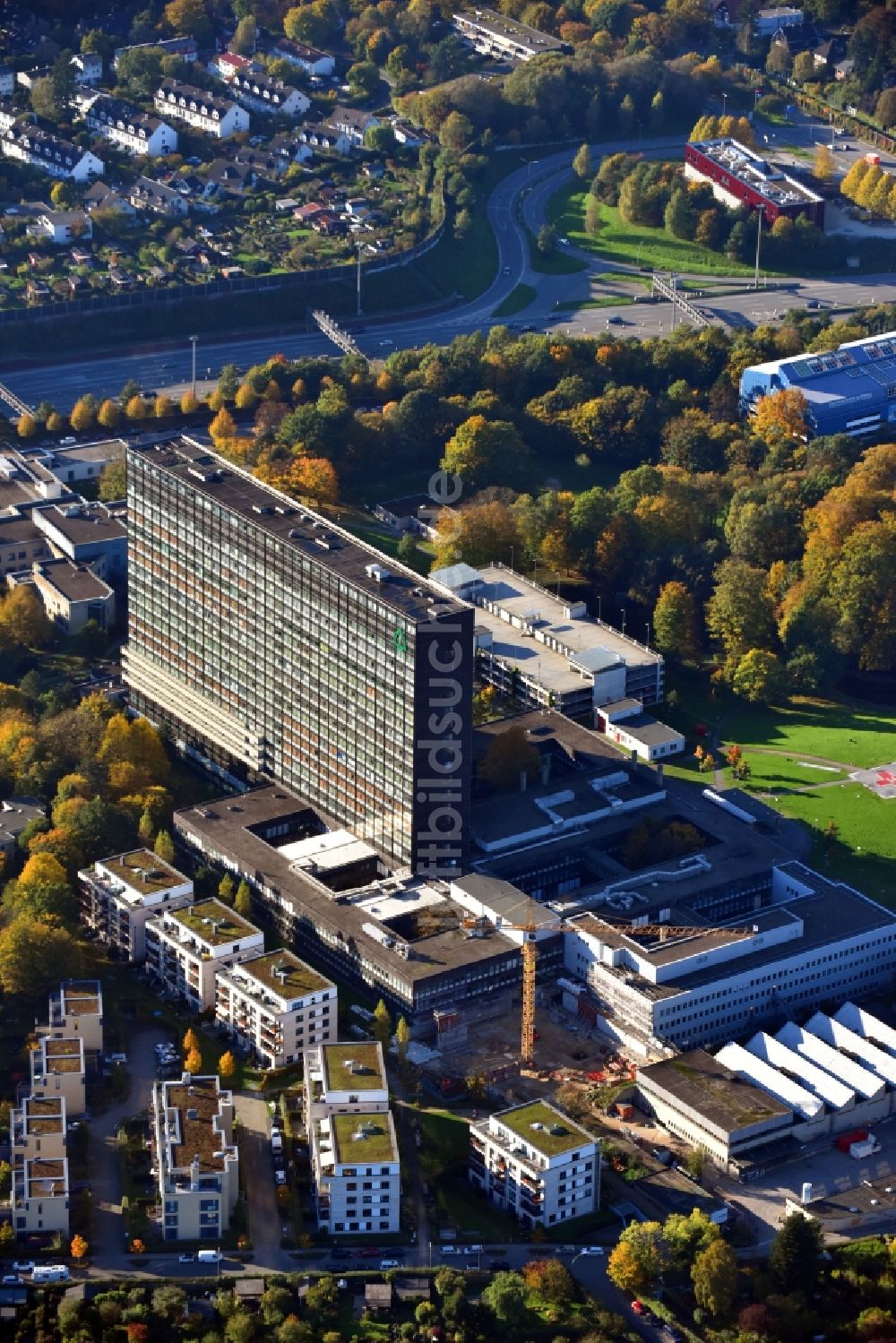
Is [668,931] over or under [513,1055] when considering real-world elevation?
over

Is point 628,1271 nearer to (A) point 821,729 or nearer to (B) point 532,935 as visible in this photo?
(B) point 532,935

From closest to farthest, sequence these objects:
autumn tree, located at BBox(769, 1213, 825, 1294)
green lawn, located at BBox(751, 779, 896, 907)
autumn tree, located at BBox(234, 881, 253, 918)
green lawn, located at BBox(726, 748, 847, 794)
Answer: autumn tree, located at BBox(769, 1213, 825, 1294) → autumn tree, located at BBox(234, 881, 253, 918) → green lawn, located at BBox(751, 779, 896, 907) → green lawn, located at BBox(726, 748, 847, 794)

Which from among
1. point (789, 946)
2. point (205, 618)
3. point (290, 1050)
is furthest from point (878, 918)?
point (205, 618)

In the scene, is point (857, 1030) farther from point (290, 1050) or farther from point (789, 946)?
point (290, 1050)

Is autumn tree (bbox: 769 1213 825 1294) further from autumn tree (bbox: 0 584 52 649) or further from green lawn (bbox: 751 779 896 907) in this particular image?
autumn tree (bbox: 0 584 52 649)

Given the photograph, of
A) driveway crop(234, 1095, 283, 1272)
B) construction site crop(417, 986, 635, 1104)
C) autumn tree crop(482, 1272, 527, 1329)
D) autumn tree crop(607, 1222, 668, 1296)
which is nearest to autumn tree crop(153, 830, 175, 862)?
driveway crop(234, 1095, 283, 1272)

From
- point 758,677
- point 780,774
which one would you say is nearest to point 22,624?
point 758,677
